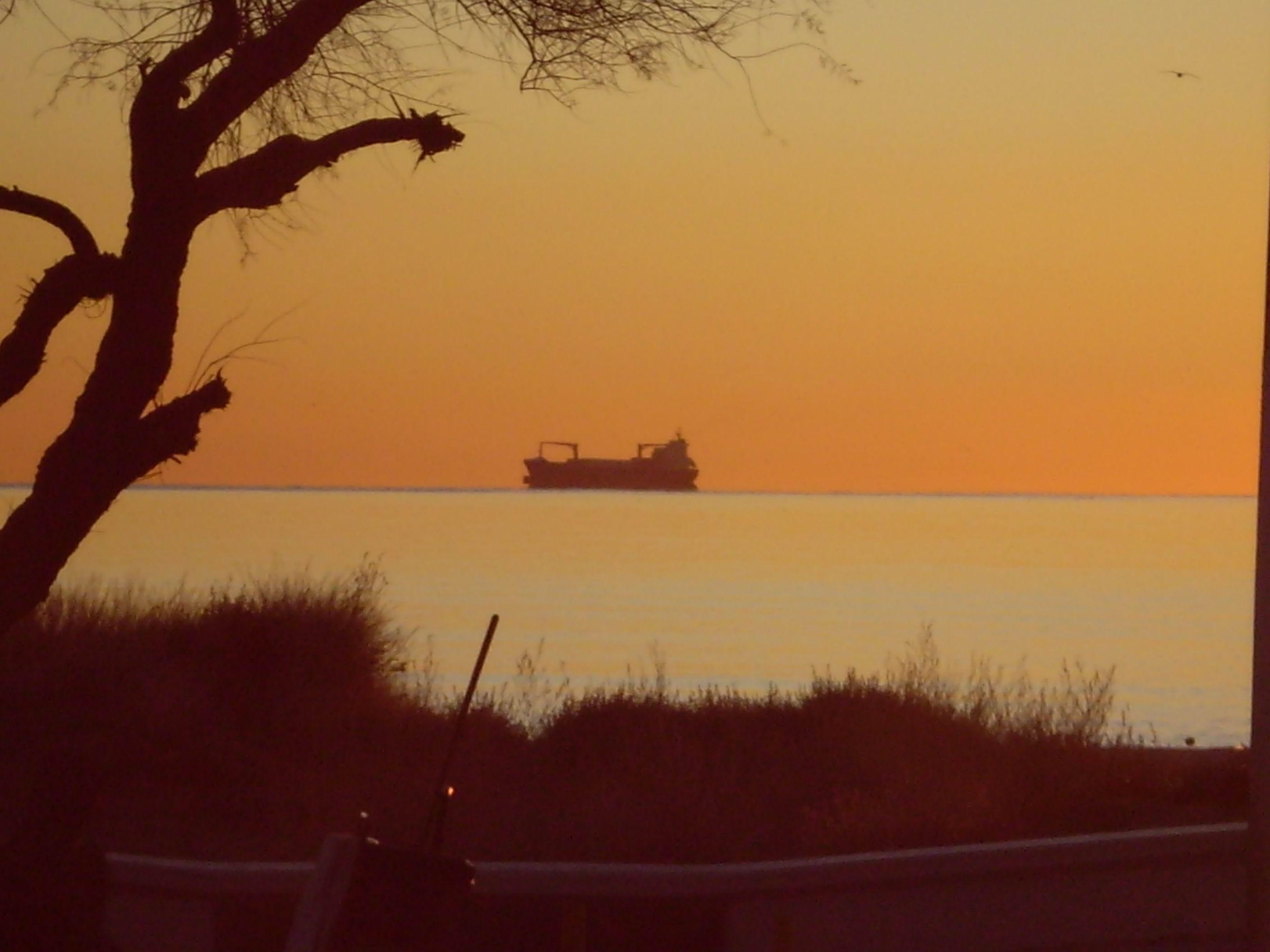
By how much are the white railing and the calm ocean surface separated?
5.36 metres

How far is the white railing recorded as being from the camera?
6672 millimetres

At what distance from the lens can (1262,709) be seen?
5.60m

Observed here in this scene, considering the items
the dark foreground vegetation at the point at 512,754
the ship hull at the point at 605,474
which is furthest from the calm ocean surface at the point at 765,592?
the ship hull at the point at 605,474

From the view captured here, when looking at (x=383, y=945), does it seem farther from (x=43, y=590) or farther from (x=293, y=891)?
(x=43, y=590)

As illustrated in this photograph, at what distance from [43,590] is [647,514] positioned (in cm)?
14361

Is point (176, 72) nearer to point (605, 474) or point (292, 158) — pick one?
point (292, 158)

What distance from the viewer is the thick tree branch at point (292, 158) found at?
6969 mm

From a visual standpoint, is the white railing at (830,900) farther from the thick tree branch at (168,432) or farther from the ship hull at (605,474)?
the ship hull at (605,474)

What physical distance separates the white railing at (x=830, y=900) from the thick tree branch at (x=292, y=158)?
8.56 ft

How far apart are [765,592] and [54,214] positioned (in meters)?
49.9

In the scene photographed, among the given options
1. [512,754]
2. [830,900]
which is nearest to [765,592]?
[512,754]

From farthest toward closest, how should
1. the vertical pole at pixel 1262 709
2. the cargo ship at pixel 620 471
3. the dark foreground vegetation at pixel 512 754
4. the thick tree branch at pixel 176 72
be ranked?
the cargo ship at pixel 620 471
the dark foreground vegetation at pixel 512 754
the thick tree branch at pixel 176 72
the vertical pole at pixel 1262 709

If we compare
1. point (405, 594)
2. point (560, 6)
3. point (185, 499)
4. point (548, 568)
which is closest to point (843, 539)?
point (548, 568)

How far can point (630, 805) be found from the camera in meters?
11.3
